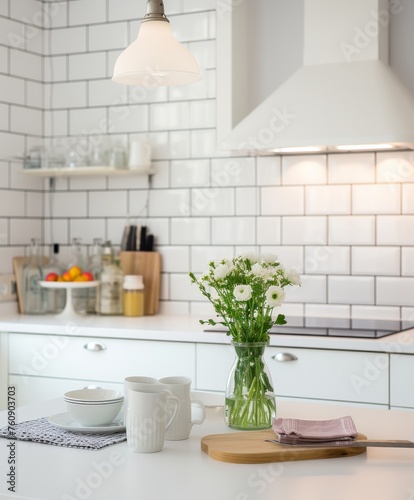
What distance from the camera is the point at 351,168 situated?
3.73m

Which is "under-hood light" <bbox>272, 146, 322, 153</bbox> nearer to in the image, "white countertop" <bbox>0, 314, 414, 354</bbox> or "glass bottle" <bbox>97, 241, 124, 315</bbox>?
"white countertop" <bbox>0, 314, 414, 354</bbox>

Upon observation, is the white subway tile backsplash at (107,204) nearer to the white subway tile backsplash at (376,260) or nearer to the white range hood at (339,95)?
the white range hood at (339,95)

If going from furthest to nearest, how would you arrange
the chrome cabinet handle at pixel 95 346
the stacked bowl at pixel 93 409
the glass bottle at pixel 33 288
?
the glass bottle at pixel 33 288
the chrome cabinet handle at pixel 95 346
the stacked bowl at pixel 93 409

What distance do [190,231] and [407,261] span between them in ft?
3.41

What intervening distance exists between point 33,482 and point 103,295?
8.23 ft

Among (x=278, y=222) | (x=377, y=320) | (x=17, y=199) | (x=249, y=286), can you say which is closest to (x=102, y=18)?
(x=17, y=199)

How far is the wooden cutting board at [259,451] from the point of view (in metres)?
1.65

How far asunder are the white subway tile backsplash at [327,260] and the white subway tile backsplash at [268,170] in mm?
348

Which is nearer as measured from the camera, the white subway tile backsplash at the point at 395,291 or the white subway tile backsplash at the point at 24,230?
the white subway tile backsplash at the point at 395,291

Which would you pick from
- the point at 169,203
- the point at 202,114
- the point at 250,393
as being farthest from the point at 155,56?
the point at 169,203

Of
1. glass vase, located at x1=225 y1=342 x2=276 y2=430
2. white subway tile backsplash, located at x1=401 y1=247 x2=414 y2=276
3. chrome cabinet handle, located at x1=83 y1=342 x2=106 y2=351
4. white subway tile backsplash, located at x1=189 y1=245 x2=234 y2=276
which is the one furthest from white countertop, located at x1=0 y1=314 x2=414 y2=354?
glass vase, located at x1=225 y1=342 x2=276 y2=430

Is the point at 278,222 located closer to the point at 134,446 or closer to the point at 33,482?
the point at 134,446

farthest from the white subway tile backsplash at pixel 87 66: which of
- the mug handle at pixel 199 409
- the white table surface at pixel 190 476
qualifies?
the white table surface at pixel 190 476

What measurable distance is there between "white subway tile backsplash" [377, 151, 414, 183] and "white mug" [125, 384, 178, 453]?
219 centimetres
